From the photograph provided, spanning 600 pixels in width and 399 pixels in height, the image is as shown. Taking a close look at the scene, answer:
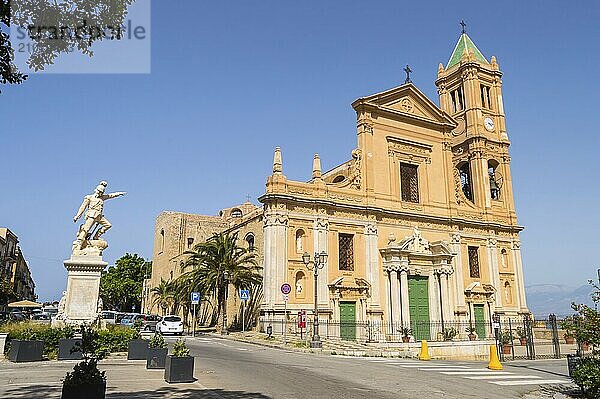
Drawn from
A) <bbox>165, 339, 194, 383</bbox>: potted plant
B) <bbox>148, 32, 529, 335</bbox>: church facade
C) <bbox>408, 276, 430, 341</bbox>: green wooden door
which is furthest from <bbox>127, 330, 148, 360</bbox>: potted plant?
<bbox>408, 276, 430, 341</bbox>: green wooden door

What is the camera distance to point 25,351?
14.0 m

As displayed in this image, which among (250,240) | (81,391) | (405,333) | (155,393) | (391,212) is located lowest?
(155,393)

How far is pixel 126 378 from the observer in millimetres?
11492

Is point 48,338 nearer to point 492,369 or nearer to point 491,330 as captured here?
point 492,369

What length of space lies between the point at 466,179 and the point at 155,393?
39.4m

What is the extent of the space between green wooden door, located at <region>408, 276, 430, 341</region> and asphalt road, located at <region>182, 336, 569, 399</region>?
16.0 metres

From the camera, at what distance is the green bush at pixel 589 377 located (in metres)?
10.8

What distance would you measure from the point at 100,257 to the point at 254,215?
70.9 ft

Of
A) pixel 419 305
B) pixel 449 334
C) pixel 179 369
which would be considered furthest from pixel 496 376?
pixel 419 305

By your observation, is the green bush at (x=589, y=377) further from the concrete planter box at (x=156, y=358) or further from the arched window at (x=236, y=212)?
the arched window at (x=236, y=212)

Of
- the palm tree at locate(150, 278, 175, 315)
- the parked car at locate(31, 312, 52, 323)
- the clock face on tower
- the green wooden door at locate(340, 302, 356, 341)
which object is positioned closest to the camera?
the parked car at locate(31, 312, 52, 323)

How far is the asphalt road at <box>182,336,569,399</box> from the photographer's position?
Answer: 1073 centimetres

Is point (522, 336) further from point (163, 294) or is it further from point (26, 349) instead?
point (163, 294)

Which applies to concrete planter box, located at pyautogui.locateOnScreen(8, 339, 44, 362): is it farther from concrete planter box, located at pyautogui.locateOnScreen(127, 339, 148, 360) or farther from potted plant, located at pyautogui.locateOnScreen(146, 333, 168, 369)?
potted plant, located at pyautogui.locateOnScreen(146, 333, 168, 369)
